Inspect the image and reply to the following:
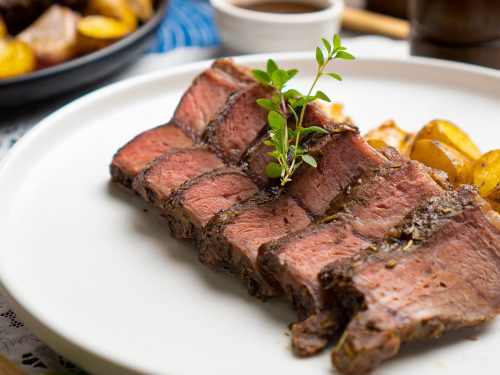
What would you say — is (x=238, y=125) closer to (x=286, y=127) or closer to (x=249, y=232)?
(x=286, y=127)

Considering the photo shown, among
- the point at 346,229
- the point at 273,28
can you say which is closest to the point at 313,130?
the point at 346,229

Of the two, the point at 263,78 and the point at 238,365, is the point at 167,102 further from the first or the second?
the point at 238,365

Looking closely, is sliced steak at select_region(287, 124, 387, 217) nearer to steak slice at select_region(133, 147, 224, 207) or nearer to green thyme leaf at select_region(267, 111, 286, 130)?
green thyme leaf at select_region(267, 111, 286, 130)

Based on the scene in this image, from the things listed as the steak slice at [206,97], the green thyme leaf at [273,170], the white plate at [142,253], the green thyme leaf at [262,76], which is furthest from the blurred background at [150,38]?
the green thyme leaf at [273,170]

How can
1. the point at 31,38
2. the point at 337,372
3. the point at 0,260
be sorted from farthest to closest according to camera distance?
1. the point at 31,38
2. the point at 0,260
3. the point at 337,372

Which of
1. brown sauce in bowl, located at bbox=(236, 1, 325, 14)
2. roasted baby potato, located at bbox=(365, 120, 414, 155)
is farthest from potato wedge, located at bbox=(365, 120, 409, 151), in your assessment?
brown sauce in bowl, located at bbox=(236, 1, 325, 14)

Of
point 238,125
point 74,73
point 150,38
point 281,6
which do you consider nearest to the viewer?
point 238,125

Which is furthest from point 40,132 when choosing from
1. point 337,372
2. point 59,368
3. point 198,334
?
point 337,372
